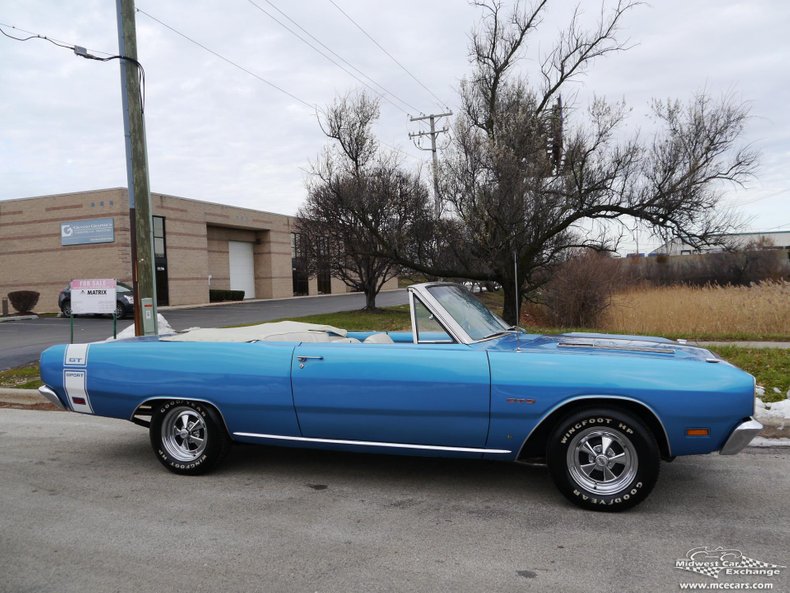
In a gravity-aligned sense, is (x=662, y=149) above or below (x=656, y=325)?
above

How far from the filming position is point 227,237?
38875 mm

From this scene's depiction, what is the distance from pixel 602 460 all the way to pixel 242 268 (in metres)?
39.0

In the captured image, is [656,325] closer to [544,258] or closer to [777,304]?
[777,304]

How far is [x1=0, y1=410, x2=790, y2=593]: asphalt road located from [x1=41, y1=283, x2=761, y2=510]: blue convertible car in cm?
32

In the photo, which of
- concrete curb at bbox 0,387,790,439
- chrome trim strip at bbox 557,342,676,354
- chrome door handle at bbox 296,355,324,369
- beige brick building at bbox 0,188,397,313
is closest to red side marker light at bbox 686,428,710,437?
chrome trim strip at bbox 557,342,676,354

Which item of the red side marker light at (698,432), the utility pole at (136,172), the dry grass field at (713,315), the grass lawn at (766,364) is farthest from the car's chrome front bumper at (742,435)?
the dry grass field at (713,315)

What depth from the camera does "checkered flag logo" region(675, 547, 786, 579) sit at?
292cm

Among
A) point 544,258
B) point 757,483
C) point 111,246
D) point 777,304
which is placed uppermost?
point 111,246

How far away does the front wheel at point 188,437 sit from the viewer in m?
4.41

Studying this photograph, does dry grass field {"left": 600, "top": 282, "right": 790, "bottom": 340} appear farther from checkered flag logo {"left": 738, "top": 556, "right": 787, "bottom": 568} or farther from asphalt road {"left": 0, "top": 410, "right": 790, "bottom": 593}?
checkered flag logo {"left": 738, "top": 556, "right": 787, "bottom": 568}

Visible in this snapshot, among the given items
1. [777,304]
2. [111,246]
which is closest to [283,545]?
[777,304]

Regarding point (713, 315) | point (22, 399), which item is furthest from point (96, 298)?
point (713, 315)

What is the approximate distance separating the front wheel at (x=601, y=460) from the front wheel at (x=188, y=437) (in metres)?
2.48

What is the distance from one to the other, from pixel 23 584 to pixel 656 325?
1227 centimetres
